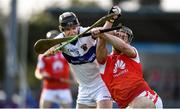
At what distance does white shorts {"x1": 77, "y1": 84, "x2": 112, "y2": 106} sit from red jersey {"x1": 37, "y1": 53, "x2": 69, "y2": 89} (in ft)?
13.2

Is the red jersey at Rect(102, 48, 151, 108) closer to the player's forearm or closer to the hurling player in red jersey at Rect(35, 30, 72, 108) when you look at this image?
the player's forearm

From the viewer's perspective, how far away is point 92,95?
13.2 meters

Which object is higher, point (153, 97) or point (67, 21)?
point (67, 21)

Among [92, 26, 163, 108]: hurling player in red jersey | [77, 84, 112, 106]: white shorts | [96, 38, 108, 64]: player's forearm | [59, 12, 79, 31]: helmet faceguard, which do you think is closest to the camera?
[92, 26, 163, 108]: hurling player in red jersey

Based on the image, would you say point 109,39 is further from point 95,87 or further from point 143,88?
point 95,87

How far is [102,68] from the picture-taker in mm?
12367

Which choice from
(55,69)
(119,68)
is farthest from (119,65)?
(55,69)

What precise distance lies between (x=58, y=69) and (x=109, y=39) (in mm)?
6235

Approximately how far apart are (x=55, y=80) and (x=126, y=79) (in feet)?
19.2

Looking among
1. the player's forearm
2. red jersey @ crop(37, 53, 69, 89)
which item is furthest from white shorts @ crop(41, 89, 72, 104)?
the player's forearm

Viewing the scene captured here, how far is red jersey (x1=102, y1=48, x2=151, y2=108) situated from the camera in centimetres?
1181

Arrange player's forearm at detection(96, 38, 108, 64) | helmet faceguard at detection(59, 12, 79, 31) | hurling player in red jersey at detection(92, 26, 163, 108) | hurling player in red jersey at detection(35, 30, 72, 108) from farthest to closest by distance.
→ hurling player in red jersey at detection(35, 30, 72, 108) → helmet faceguard at detection(59, 12, 79, 31) → player's forearm at detection(96, 38, 108, 64) → hurling player in red jersey at detection(92, 26, 163, 108)

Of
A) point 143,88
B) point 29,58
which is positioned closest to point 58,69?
point 143,88

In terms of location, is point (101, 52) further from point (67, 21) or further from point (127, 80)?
point (67, 21)
